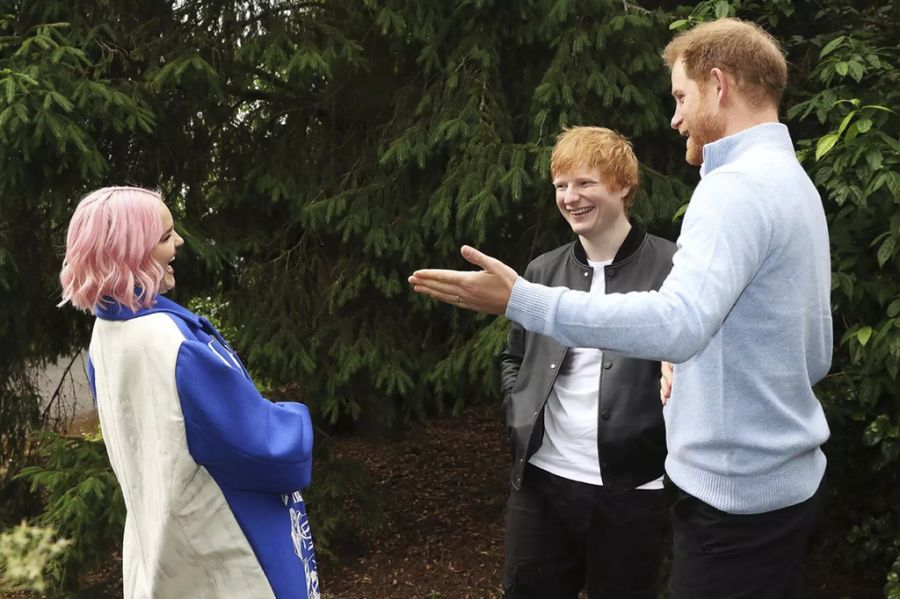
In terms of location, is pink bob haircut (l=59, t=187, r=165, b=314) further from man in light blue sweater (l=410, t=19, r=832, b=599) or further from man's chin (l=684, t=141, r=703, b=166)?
man's chin (l=684, t=141, r=703, b=166)

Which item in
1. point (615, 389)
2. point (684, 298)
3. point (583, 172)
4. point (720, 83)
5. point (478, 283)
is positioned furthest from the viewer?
point (583, 172)

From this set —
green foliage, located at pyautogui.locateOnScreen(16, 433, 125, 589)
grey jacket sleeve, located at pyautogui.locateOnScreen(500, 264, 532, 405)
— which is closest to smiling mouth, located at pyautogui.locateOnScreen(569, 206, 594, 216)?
grey jacket sleeve, located at pyautogui.locateOnScreen(500, 264, 532, 405)

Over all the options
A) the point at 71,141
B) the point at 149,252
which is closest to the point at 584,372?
the point at 149,252

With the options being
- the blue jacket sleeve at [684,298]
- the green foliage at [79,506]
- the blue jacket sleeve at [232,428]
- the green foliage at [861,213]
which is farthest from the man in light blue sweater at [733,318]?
the green foliage at [79,506]

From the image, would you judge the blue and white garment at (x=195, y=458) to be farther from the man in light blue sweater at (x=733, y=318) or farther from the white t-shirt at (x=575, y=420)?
the white t-shirt at (x=575, y=420)

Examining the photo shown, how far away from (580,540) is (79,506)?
9.64 ft

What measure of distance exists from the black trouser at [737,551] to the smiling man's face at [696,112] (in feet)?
2.61

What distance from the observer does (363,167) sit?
552 centimetres

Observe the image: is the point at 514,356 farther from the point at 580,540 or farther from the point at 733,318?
the point at 733,318

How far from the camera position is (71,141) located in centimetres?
458

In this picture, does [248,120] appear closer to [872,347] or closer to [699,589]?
[872,347]

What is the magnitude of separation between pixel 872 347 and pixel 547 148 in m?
1.65

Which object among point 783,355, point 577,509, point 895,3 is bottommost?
point 577,509

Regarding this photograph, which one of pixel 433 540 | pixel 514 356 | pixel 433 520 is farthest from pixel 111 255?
pixel 433 520
